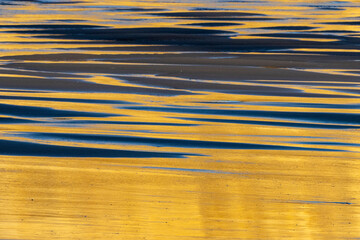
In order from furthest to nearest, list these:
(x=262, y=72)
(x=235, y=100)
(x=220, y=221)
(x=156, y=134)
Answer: (x=262, y=72) → (x=235, y=100) → (x=156, y=134) → (x=220, y=221)

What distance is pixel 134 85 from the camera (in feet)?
32.9

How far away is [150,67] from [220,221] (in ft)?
20.9

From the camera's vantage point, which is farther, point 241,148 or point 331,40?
point 331,40

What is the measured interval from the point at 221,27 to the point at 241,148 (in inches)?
375

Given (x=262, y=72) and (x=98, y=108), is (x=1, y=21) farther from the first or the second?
(x=98, y=108)

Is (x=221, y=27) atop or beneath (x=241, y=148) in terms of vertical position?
beneath

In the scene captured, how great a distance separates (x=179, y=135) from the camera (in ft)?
24.2

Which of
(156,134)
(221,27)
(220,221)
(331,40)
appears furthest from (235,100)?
(221,27)

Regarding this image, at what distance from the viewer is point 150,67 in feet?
37.3

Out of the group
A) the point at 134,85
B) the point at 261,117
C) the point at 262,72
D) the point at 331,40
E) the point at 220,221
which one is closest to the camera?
the point at 220,221

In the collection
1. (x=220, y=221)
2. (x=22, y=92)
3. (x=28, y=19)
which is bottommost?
(x=28, y=19)

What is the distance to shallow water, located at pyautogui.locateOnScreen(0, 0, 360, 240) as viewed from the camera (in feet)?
17.0

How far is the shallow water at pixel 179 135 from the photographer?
519 cm

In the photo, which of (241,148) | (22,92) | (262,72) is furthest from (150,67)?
(241,148)
